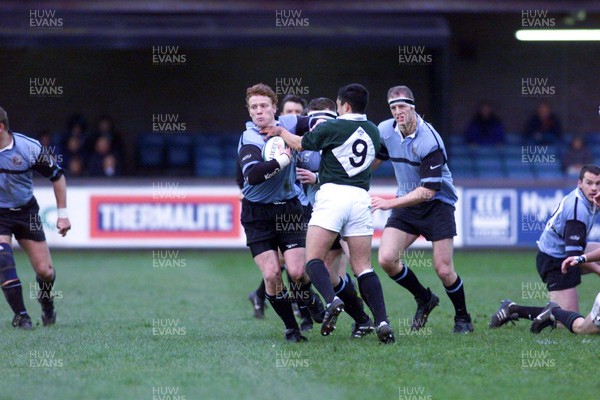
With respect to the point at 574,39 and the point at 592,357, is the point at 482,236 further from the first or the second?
the point at 592,357

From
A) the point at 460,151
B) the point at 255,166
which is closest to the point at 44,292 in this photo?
the point at 255,166

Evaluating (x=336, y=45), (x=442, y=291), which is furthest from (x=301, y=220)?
(x=336, y=45)

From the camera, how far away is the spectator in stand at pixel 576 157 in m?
20.4

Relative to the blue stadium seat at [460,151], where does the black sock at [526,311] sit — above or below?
below

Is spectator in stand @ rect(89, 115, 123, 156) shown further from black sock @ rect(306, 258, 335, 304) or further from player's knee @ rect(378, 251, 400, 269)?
black sock @ rect(306, 258, 335, 304)

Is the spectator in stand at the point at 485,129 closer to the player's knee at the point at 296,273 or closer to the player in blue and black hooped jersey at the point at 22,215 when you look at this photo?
the player in blue and black hooped jersey at the point at 22,215

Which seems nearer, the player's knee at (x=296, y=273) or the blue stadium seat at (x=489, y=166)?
Result: the player's knee at (x=296, y=273)

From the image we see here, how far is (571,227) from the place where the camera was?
349 inches

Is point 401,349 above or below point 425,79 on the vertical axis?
below

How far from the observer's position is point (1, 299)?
1258 cm

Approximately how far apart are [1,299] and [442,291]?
5327 mm

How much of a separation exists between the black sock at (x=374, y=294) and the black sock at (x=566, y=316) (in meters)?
1.62

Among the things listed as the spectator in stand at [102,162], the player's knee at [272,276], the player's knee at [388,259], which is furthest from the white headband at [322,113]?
the spectator in stand at [102,162]

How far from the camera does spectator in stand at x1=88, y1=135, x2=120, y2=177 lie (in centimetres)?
1983
